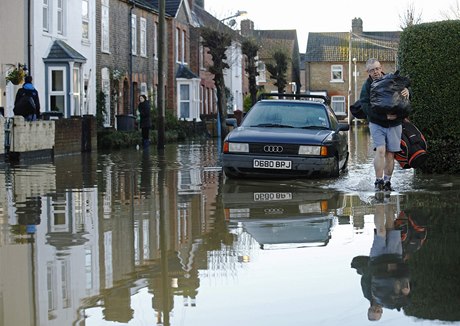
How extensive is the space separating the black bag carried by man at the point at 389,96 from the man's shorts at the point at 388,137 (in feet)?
1.03

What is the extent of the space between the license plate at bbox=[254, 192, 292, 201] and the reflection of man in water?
9.82 ft

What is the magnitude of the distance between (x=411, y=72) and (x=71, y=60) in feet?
65.4

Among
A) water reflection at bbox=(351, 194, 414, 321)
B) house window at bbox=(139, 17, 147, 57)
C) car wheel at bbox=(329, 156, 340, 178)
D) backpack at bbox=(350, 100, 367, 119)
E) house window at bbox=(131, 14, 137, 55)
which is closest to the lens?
water reflection at bbox=(351, 194, 414, 321)

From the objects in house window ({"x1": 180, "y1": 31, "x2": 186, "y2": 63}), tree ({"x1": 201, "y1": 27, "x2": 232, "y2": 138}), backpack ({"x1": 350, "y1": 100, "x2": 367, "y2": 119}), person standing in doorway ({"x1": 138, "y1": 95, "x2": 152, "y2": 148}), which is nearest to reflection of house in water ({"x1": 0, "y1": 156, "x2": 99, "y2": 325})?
backpack ({"x1": 350, "y1": 100, "x2": 367, "y2": 119})

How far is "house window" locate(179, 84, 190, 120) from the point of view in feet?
180

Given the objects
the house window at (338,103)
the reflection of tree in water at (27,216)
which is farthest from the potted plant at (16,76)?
the house window at (338,103)

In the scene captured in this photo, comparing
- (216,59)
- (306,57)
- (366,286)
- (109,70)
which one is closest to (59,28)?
(109,70)

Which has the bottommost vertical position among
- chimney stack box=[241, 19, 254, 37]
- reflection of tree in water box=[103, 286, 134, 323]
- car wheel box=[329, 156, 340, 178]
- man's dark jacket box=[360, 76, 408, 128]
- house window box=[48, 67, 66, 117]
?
reflection of tree in water box=[103, 286, 134, 323]

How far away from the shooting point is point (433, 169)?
1716 centimetres

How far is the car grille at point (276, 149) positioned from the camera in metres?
16.0

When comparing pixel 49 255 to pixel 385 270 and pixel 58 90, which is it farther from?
pixel 58 90

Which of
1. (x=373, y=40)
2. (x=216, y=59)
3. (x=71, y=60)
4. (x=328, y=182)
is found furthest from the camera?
(x=373, y=40)

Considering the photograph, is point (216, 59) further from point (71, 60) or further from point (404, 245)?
point (404, 245)

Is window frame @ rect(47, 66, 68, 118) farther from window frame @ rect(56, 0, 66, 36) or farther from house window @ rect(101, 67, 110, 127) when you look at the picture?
house window @ rect(101, 67, 110, 127)
